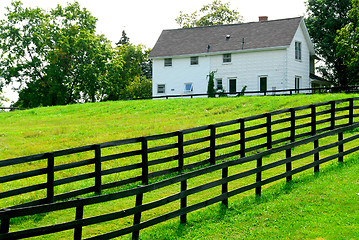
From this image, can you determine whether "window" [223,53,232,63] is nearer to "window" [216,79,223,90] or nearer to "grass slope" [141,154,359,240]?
"window" [216,79,223,90]

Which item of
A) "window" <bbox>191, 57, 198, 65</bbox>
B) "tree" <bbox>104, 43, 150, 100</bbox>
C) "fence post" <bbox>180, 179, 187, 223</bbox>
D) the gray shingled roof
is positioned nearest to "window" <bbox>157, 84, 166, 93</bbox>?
the gray shingled roof

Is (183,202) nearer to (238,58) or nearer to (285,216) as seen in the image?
(285,216)

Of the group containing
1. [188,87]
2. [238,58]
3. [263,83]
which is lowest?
[188,87]

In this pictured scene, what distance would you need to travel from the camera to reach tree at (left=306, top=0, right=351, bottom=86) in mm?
54719

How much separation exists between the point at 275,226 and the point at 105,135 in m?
15.7

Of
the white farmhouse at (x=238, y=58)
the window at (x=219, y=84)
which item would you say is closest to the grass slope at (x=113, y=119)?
the window at (x=219, y=84)

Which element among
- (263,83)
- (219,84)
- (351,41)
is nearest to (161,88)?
(219,84)

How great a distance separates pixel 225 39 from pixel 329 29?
51.5ft

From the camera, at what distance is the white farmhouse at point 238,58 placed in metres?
44.1

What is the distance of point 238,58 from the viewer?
45.8 meters

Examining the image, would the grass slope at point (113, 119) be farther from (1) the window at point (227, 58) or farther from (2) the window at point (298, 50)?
(2) the window at point (298, 50)

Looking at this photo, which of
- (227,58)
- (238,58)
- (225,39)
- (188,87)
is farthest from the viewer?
(225,39)

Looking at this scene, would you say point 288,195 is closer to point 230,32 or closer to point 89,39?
point 230,32

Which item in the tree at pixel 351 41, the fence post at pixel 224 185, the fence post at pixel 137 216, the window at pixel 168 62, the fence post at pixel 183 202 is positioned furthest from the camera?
the window at pixel 168 62
